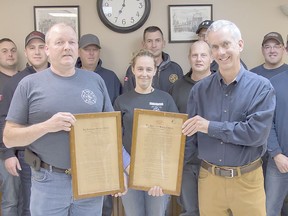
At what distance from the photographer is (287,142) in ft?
7.80

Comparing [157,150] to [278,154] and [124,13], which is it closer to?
[278,154]

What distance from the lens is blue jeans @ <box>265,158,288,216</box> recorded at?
248 centimetres

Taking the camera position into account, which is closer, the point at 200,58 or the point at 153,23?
the point at 200,58

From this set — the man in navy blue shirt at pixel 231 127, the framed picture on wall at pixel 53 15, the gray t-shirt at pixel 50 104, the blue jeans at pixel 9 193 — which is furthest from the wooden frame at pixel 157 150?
the framed picture on wall at pixel 53 15

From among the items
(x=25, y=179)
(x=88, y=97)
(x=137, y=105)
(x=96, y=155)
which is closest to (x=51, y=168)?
(x=96, y=155)

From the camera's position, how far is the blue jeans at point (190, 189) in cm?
252

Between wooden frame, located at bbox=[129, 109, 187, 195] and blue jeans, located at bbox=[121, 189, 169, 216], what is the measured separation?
34 cm

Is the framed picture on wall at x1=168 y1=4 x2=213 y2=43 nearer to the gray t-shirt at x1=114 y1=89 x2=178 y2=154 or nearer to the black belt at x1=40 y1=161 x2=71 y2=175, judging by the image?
the gray t-shirt at x1=114 y1=89 x2=178 y2=154

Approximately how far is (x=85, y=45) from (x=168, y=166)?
1593 millimetres

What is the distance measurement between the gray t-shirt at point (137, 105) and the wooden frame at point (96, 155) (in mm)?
495

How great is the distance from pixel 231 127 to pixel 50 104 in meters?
0.91

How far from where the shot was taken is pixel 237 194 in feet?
6.14

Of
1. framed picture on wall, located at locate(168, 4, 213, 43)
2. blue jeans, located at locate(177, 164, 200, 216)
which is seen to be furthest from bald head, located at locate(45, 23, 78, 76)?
framed picture on wall, located at locate(168, 4, 213, 43)

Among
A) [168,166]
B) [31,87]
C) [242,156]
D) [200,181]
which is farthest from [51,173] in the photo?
[242,156]
